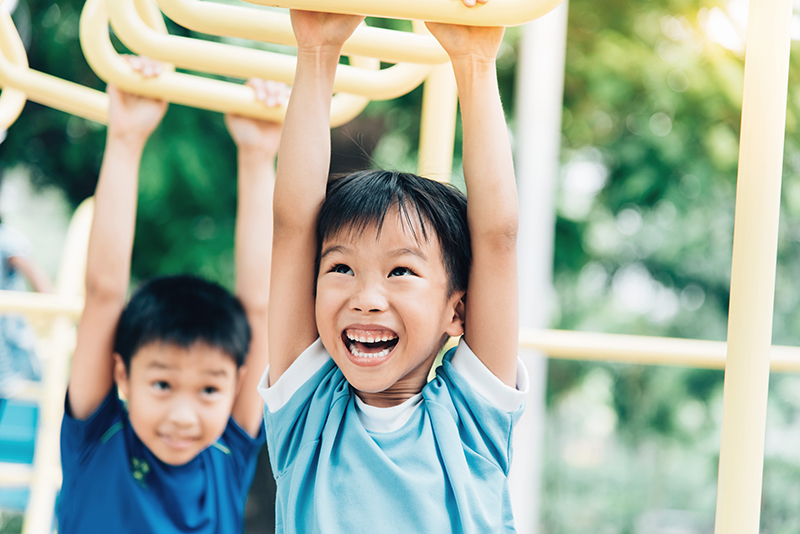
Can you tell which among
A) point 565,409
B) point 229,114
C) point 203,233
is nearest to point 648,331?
point 565,409

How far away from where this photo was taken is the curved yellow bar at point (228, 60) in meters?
1.20

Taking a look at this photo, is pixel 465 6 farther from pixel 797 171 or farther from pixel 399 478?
pixel 797 171

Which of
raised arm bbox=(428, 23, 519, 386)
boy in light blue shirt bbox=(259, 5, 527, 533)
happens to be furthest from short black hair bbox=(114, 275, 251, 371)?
raised arm bbox=(428, 23, 519, 386)

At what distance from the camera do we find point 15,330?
2.55 m

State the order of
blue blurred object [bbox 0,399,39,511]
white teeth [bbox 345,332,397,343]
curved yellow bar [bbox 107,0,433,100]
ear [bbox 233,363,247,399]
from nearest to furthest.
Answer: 1. white teeth [bbox 345,332,397,343]
2. curved yellow bar [bbox 107,0,433,100]
3. ear [bbox 233,363,247,399]
4. blue blurred object [bbox 0,399,39,511]

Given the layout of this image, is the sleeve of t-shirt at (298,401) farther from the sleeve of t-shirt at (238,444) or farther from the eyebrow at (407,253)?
the sleeve of t-shirt at (238,444)

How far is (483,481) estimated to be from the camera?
3.43ft

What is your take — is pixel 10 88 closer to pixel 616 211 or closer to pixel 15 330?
pixel 15 330

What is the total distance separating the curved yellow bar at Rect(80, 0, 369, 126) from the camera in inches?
53.7

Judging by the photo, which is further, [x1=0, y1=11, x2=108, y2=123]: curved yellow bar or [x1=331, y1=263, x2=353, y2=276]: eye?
[x1=0, y1=11, x2=108, y2=123]: curved yellow bar

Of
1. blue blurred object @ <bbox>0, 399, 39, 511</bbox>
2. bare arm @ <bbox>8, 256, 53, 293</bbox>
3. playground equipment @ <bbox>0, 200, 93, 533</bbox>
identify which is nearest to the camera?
playground equipment @ <bbox>0, 200, 93, 533</bbox>

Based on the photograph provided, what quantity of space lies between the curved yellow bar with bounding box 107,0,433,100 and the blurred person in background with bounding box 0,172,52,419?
1641mm

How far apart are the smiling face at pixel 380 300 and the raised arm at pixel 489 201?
61 mm

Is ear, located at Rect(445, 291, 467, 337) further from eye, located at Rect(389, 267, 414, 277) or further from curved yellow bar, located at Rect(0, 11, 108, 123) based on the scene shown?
curved yellow bar, located at Rect(0, 11, 108, 123)
